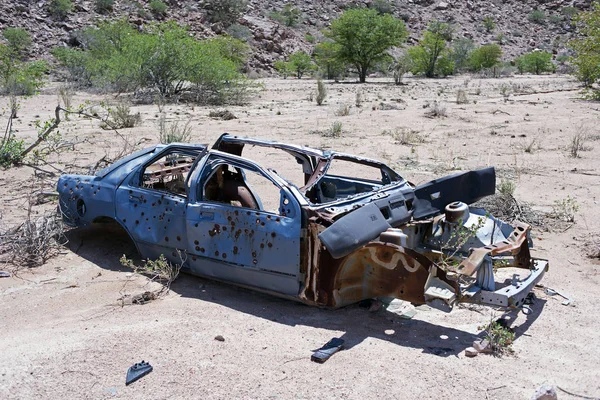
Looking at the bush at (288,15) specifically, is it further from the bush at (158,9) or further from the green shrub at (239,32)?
the bush at (158,9)

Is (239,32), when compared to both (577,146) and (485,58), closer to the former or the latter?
(485,58)

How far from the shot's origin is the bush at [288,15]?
54.7 meters

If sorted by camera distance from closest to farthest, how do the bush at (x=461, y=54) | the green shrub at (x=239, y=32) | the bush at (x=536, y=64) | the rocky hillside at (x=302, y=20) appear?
the rocky hillside at (x=302, y=20)
the green shrub at (x=239, y=32)
the bush at (x=536, y=64)
the bush at (x=461, y=54)

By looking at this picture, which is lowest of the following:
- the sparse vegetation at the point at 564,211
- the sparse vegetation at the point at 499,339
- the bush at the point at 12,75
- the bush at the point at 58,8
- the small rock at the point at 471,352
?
the small rock at the point at 471,352

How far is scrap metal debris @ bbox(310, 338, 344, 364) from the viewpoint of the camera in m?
5.19

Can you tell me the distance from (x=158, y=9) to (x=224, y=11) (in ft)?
Answer: 17.2

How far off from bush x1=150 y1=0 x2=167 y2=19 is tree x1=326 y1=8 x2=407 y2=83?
55.5ft

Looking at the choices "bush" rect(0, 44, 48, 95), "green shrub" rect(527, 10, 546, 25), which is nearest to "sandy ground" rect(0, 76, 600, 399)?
"bush" rect(0, 44, 48, 95)

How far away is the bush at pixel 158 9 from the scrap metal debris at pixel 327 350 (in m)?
47.2

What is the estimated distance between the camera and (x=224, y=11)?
51281 mm

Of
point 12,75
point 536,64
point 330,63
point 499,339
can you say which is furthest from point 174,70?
point 536,64

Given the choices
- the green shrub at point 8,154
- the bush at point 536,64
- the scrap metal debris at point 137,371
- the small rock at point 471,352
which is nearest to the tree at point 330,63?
the bush at point 536,64

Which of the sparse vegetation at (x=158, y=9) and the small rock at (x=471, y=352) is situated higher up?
the sparse vegetation at (x=158, y=9)

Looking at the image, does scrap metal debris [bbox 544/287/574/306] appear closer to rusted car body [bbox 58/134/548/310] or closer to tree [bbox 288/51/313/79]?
rusted car body [bbox 58/134/548/310]
